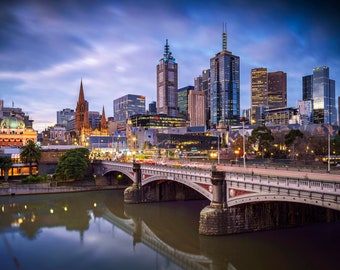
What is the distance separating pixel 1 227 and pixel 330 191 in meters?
45.5

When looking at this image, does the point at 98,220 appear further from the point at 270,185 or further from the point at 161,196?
the point at 270,185

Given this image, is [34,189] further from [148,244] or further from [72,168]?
[148,244]

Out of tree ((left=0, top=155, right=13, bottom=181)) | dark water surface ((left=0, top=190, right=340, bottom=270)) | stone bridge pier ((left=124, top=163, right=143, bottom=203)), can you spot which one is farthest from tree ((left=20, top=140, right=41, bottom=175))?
stone bridge pier ((left=124, top=163, right=143, bottom=203))

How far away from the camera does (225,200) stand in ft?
125

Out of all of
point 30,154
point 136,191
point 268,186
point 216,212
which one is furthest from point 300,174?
point 30,154

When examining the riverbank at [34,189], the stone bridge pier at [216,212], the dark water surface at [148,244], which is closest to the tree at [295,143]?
the dark water surface at [148,244]

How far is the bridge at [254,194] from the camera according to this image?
2714 centimetres

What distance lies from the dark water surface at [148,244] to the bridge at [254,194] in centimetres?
166

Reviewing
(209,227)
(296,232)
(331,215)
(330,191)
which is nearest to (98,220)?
(209,227)

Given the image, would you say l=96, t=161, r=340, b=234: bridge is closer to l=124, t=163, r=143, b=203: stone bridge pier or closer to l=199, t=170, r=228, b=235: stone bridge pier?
l=199, t=170, r=228, b=235: stone bridge pier

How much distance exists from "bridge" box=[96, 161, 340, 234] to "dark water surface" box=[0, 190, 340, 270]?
5.45ft

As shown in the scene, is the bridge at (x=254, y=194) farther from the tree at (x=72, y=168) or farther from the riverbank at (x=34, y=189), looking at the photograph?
the tree at (x=72, y=168)

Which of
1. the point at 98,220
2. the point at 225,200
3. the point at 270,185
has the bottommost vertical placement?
the point at 98,220

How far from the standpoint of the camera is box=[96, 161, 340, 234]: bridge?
27141mm
